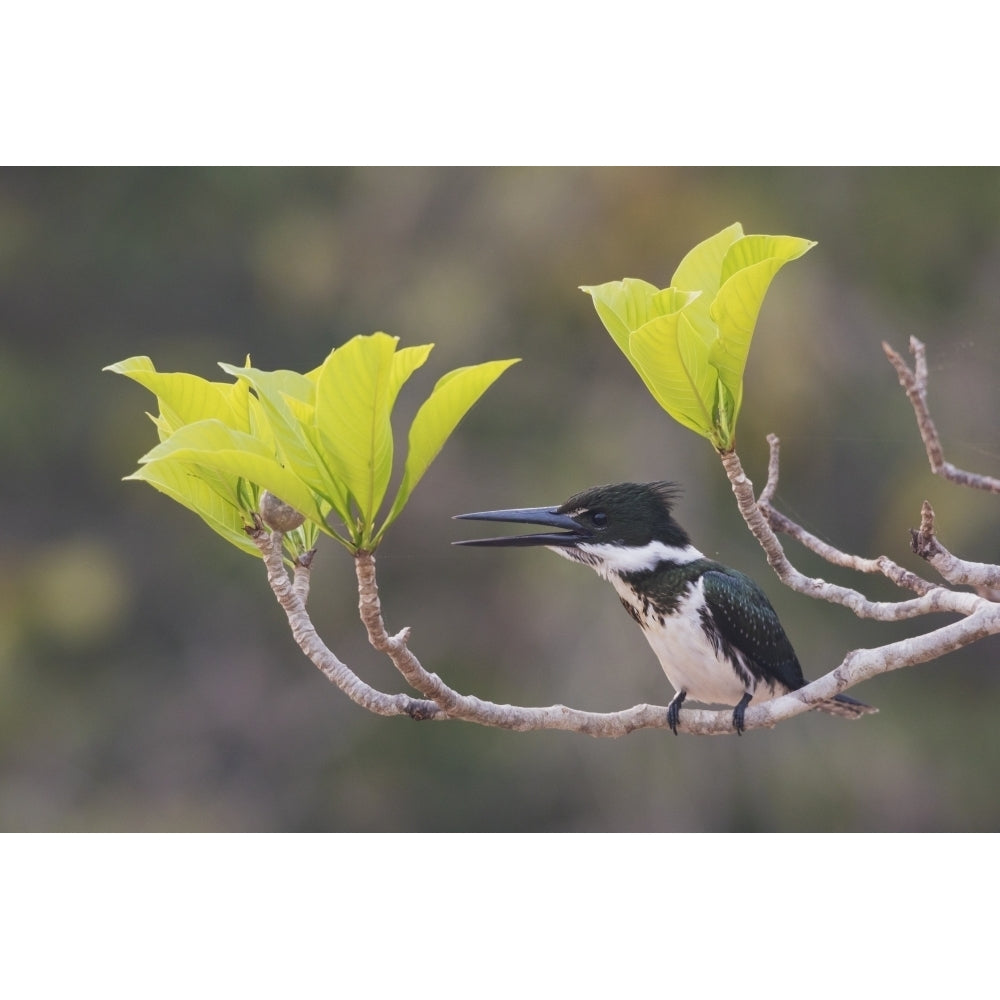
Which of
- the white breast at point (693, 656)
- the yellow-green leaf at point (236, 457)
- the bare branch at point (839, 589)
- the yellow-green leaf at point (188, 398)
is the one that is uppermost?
the yellow-green leaf at point (188, 398)

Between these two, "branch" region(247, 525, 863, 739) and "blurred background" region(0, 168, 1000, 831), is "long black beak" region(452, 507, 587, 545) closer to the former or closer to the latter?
"branch" region(247, 525, 863, 739)

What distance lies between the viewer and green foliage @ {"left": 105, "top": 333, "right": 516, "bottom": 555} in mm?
910

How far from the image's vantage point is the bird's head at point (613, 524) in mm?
1221

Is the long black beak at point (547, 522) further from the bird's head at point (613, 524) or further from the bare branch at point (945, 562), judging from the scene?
the bare branch at point (945, 562)

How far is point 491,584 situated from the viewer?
3.24 m

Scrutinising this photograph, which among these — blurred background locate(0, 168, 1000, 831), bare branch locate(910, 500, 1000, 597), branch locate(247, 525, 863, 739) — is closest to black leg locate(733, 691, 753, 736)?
branch locate(247, 525, 863, 739)

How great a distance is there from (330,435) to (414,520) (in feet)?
6.23

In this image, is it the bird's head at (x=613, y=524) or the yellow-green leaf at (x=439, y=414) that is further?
the bird's head at (x=613, y=524)

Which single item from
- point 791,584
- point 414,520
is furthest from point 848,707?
point 414,520

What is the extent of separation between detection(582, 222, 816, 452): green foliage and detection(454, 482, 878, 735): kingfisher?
208 mm

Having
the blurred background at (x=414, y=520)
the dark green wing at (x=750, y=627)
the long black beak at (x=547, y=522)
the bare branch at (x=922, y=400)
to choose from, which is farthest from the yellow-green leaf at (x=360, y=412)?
the blurred background at (x=414, y=520)

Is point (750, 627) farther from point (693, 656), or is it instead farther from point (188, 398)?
point (188, 398)

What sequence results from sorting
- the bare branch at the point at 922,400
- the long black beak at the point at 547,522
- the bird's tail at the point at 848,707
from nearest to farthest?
the bare branch at the point at 922,400 → the long black beak at the point at 547,522 → the bird's tail at the point at 848,707

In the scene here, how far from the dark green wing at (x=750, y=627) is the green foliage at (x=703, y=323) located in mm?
342
